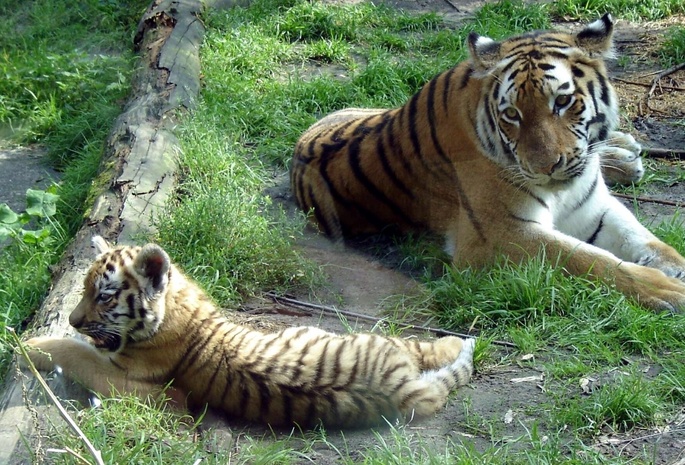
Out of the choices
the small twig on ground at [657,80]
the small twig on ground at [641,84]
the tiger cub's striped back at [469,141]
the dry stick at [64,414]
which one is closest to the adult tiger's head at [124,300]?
the dry stick at [64,414]

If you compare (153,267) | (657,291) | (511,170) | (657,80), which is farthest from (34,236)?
(657,80)

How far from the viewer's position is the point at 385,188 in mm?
5781

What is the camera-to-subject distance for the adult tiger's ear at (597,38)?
200 inches

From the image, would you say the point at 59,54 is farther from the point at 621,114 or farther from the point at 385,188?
the point at 621,114

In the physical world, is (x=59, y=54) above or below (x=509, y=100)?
below

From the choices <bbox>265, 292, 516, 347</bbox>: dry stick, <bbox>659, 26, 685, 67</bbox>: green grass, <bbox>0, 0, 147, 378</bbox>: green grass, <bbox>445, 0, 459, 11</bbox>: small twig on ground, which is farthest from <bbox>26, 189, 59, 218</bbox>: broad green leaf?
<bbox>659, 26, 685, 67</bbox>: green grass

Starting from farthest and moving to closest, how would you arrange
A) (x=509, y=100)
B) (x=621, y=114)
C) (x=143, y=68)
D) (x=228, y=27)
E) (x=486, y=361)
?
1. (x=228, y=27)
2. (x=143, y=68)
3. (x=621, y=114)
4. (x=509, y=100)
5. (x=486, y=361)

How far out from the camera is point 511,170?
5098 millimetres

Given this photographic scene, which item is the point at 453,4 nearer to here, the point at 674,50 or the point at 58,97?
the point at 674,50

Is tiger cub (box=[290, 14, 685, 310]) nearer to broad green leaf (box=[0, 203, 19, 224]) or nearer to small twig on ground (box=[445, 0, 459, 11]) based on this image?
broad green leaf (box=[0, 203, 19, 224])

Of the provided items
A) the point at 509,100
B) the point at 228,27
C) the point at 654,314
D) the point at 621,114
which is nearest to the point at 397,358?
the point at 654,314

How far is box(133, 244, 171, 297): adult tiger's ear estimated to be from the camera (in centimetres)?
420

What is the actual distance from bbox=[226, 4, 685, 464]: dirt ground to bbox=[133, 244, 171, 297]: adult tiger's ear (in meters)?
0.79

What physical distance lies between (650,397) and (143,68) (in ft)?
17.0
